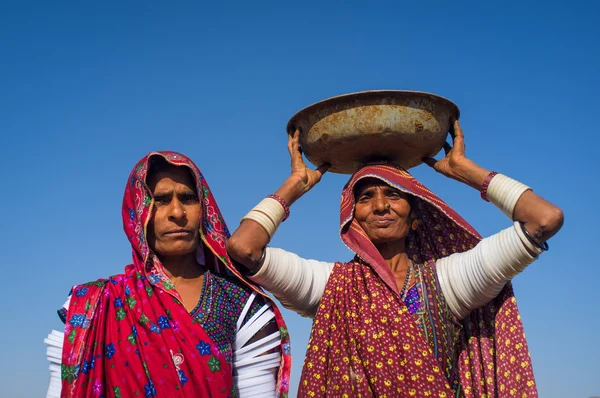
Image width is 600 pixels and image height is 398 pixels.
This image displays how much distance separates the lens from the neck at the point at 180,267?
15.5ft

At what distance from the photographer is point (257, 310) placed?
15.5 feet

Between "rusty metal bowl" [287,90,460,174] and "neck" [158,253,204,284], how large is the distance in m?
1.12

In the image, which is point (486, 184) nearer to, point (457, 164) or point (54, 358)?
point (457, 164)

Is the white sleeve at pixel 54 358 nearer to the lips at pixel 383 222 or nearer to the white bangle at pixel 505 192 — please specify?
the lips at pixel 383 222

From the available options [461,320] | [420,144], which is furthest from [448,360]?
[420,144]

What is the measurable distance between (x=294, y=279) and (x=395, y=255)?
2.39ft

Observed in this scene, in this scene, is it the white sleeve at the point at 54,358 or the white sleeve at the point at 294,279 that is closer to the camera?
the white sleeve at the point at 54,358

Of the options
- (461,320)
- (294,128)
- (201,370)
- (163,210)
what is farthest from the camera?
(294,128)

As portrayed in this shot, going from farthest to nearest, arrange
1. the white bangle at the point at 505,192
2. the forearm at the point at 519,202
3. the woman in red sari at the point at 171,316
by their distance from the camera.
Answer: the white bangle at the point at 505,192, the forearm at the point at 519,202, the woman in red sari at the point at 171,316

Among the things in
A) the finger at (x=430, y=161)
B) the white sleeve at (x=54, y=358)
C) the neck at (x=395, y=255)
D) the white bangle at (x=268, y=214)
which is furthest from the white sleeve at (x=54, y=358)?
the finger at (x=430, y=161)

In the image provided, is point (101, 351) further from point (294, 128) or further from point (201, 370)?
point (294, 128)

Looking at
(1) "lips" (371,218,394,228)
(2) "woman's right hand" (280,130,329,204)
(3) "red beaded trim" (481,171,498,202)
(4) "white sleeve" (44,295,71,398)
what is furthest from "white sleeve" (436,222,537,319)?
(4) "white sleeve" (44,295,71,398)

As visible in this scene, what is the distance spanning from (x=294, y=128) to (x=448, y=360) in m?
1.89

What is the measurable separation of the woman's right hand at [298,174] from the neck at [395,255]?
2.08 feet
